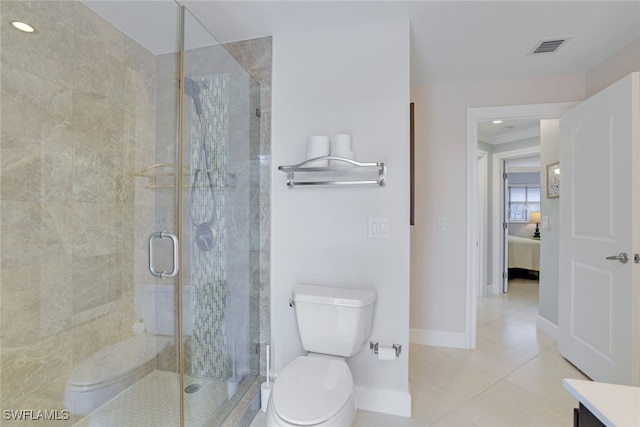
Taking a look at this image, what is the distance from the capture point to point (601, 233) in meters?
2.04

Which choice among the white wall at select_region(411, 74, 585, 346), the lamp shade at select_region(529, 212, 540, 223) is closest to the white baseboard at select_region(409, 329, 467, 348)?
the white wall at select_region(411, 74, 585, 346)

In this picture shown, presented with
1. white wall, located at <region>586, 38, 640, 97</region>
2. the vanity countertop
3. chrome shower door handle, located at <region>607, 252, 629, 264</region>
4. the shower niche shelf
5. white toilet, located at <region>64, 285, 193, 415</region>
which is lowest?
white toilet, located at <region>64, 285, 193, 415</region>

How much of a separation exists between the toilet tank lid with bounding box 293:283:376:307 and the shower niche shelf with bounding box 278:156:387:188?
0.63 meters

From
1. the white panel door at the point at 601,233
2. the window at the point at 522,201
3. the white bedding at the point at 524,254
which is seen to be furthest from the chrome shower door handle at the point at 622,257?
the window at the point at 522,201

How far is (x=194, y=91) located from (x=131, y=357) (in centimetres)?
159

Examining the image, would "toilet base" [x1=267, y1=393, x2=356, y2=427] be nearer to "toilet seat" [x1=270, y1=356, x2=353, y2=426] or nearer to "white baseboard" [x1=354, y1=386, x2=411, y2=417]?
"toilet seat" [x1=270, y1=356, x2=353, y2=426]

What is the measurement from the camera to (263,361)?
2.02 metres

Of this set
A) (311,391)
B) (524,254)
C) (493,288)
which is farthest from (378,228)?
(524,254)

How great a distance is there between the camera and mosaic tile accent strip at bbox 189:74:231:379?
5.24 feet

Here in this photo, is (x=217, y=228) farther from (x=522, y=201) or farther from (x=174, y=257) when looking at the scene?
(x=522, y=201)

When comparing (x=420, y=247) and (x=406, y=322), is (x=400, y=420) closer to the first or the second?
(x=406, y=322)

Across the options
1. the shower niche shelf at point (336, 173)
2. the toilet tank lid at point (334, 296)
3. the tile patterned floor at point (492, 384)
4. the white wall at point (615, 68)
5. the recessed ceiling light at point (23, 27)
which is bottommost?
the tile patterned floor at point (492, 384)

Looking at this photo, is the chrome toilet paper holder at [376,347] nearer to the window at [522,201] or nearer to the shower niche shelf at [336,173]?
the shower niche shelf at [336,173]

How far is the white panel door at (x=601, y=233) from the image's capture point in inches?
70.6
